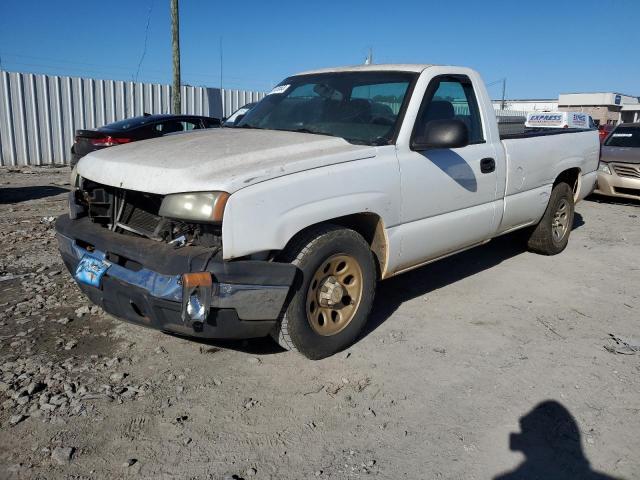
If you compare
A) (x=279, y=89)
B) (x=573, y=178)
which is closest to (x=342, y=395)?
(x=279, y=89)

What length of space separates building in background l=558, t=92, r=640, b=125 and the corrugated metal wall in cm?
4132

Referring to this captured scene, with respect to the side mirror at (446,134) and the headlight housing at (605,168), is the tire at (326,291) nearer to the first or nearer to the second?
the side mirror at (446,134)

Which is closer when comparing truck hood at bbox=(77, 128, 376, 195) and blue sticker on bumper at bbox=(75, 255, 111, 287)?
truck hood at bbox=(77, 128, 376, 195)

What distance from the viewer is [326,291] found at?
3398 millimetres

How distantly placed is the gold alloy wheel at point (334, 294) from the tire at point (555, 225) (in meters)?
3.15

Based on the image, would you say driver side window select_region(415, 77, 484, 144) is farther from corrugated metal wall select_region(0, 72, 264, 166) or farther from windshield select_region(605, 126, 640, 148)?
corrugated metal wall select_region(0, 72, 264, 166)

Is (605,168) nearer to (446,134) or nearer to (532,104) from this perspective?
(446,134)

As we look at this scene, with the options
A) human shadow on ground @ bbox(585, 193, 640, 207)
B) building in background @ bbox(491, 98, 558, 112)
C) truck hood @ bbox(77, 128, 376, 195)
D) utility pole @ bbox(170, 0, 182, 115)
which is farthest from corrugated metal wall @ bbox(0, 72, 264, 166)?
building in background @ bbox(491, 98, 558, 112)

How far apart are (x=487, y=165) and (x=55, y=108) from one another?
1413 centimetres

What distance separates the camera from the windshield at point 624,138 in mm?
10562

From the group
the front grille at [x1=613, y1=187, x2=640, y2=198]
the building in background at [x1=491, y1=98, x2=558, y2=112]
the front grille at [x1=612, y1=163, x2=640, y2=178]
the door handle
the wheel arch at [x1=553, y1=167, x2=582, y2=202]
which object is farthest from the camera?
the building in background at [x1=491, y1=98, x2=558, y2=112]

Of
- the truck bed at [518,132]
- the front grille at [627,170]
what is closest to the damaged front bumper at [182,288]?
the truck bed at [518,132]

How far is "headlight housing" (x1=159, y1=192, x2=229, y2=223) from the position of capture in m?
2.75

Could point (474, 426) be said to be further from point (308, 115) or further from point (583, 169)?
point (583, 169)
